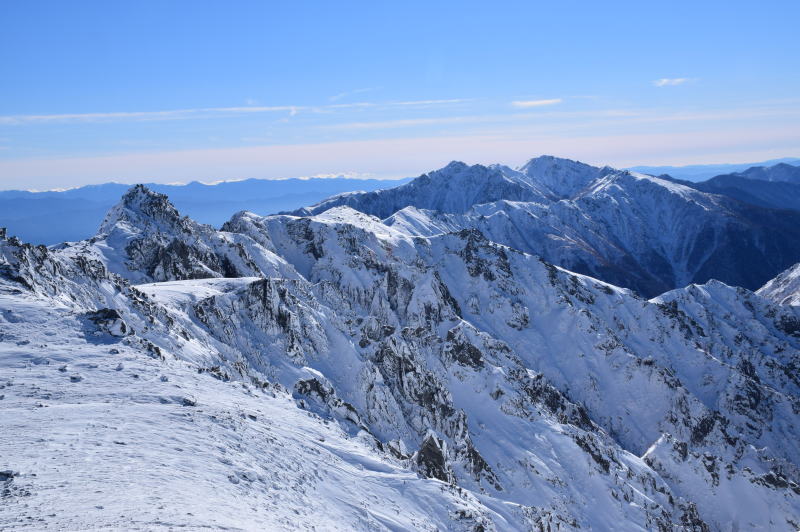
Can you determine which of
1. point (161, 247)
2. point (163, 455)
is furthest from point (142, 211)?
point (163, 455)

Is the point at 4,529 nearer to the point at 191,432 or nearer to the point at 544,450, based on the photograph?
the point at 191,432

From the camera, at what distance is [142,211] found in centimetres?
8200

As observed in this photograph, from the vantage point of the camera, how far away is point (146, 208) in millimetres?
82562

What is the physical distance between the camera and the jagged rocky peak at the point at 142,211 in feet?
259

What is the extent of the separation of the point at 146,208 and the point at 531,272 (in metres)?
97.7

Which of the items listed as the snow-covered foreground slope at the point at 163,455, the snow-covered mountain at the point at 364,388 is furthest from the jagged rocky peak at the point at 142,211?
the snow-covered foreground slope at the point at 163,455

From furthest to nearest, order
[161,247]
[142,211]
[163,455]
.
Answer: [142,211]
[161,247]
[163,455]

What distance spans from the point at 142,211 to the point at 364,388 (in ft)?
164

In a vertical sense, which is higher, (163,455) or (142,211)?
(142,211)

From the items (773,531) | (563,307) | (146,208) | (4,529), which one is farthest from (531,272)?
(4,529)

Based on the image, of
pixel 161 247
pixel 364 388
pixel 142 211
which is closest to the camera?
pixel 364 388

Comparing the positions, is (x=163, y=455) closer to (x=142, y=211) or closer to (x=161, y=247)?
(x=161, y=247)

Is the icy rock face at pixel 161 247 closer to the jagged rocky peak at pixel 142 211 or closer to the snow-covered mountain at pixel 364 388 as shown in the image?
the jagged rocky peak at pixel 142 211

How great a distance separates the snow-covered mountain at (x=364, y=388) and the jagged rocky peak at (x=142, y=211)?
13.7 inches
